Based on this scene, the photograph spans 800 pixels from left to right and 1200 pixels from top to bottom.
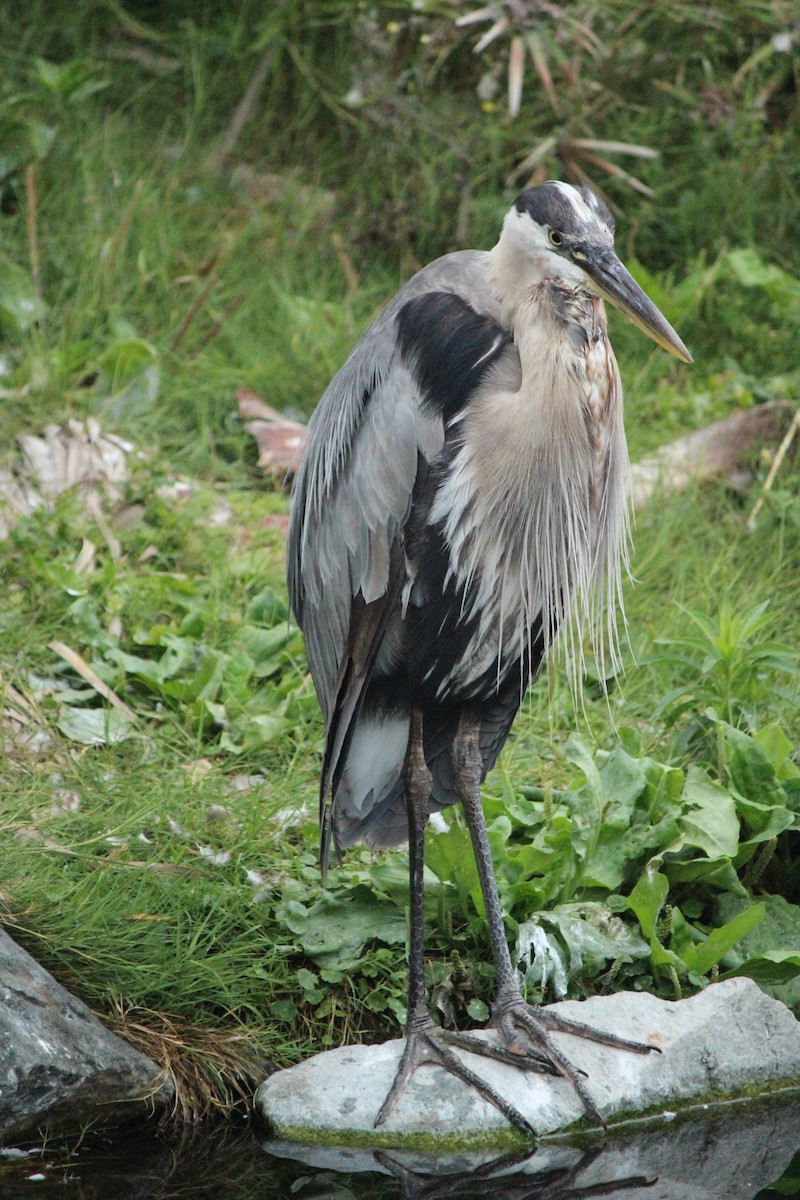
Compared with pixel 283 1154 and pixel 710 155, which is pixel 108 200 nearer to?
pixel 710 155

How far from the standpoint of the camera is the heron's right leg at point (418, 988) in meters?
2.87

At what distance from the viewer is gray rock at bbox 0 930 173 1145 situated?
2.69 m

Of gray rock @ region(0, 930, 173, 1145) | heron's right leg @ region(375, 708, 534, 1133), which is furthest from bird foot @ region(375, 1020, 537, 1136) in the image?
gray rock @ region(0, 930, 173, 1145)

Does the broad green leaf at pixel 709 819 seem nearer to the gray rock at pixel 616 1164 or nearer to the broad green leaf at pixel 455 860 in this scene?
the broad green leaf at pixel 455 860

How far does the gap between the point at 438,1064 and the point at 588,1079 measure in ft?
1.03

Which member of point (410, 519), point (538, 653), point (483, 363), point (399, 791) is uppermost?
point (483, 363)

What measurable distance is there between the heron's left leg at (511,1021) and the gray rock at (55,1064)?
0.68 meters

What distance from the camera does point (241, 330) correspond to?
5652 mm

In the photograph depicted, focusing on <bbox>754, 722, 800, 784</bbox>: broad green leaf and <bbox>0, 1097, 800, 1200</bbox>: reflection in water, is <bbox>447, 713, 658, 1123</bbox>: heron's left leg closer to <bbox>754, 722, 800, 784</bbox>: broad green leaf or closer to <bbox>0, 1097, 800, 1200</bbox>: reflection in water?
<bbox>0, 1097, 800, 1200</bbox>: reflection in water

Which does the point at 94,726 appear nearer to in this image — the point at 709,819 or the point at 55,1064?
the point at 55,1064

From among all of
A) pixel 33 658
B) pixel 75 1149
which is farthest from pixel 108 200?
pixel 75 1149

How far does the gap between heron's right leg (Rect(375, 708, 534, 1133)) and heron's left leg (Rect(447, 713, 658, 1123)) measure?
0.07 m

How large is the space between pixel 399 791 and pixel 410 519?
0.75m

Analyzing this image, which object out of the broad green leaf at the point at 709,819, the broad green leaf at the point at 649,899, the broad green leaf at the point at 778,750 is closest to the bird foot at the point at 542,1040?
the broad green leaf at the point at 649,899
